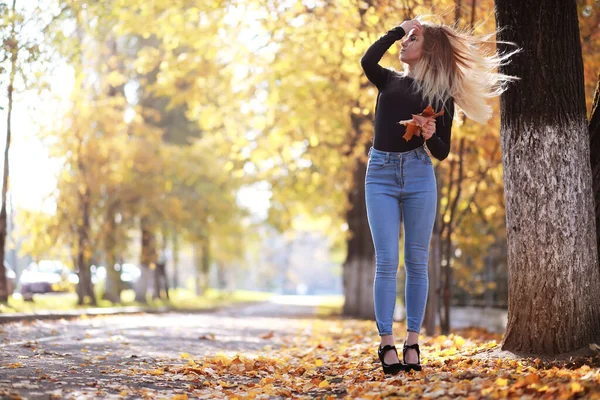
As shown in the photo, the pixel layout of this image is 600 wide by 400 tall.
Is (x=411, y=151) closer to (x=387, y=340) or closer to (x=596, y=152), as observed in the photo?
(x=387, y=340)

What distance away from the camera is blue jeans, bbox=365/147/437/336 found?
546 cm

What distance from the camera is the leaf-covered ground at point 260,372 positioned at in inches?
180

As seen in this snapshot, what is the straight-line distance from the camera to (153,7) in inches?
503

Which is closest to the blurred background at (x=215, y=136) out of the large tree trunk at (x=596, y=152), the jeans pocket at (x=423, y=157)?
the large tree trunk at (x=596, y=152)

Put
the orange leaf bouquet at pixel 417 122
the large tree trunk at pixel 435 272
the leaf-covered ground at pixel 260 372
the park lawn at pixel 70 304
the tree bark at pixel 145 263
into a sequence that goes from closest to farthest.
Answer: the leaf-covered ground at pixel 260 372 → the orange leaf bouquet at pixel 417 122 → the large tree trunk at pixel 435 272 → the park lawn at pixel 70 304 → the tree bark at pixel 145 263

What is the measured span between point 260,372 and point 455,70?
2.82 meters

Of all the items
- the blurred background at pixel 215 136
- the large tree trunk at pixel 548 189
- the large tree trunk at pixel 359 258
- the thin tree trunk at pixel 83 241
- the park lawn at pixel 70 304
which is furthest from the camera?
the thin tree trunk at pixel 83 241

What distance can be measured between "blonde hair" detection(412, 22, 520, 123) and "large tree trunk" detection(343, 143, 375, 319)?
482 inches

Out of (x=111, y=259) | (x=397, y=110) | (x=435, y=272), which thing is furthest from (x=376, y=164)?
(x=111, y=259)

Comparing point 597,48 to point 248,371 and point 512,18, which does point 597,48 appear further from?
point 248,371

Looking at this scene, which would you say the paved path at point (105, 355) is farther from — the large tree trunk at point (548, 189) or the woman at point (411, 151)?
the large tree trunk at point (548, 189)

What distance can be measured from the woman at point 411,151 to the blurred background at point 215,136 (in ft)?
8.69

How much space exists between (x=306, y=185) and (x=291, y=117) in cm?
418

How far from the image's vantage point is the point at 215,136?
2020cm
